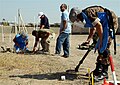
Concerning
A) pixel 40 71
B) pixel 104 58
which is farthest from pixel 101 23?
pixel 40 71

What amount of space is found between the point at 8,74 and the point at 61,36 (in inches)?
141

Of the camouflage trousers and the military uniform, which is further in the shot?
the military uniform

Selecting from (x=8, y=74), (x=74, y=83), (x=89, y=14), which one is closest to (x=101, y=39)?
(x=89, y=14)

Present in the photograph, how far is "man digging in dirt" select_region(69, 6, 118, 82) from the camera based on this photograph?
6672 mm

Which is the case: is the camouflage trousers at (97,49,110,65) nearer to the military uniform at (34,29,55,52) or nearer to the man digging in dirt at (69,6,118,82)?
the man digging in dirt at (69,6,118,82)

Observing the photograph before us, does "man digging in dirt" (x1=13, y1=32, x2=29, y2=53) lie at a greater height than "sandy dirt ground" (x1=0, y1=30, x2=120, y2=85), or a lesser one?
greater

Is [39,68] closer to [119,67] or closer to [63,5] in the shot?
[119,67]

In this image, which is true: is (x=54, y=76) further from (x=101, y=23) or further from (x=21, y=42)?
(x=21, y=42)

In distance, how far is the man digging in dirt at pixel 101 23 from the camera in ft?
21.9

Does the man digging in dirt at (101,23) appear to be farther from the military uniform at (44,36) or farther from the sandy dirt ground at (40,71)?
the military uniform at (44,36)

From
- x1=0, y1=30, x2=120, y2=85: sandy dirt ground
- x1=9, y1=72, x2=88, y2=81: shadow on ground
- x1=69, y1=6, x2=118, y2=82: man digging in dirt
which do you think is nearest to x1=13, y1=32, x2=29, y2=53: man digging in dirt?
x1=0, y1=30, x2=120, y2=85: sandy dirt ground

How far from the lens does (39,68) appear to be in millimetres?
8945

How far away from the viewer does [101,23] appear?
22.6 feet

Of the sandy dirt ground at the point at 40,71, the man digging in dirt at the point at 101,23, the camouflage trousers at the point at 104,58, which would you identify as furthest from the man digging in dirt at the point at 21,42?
the camouflage trousers at the point at 104,58
